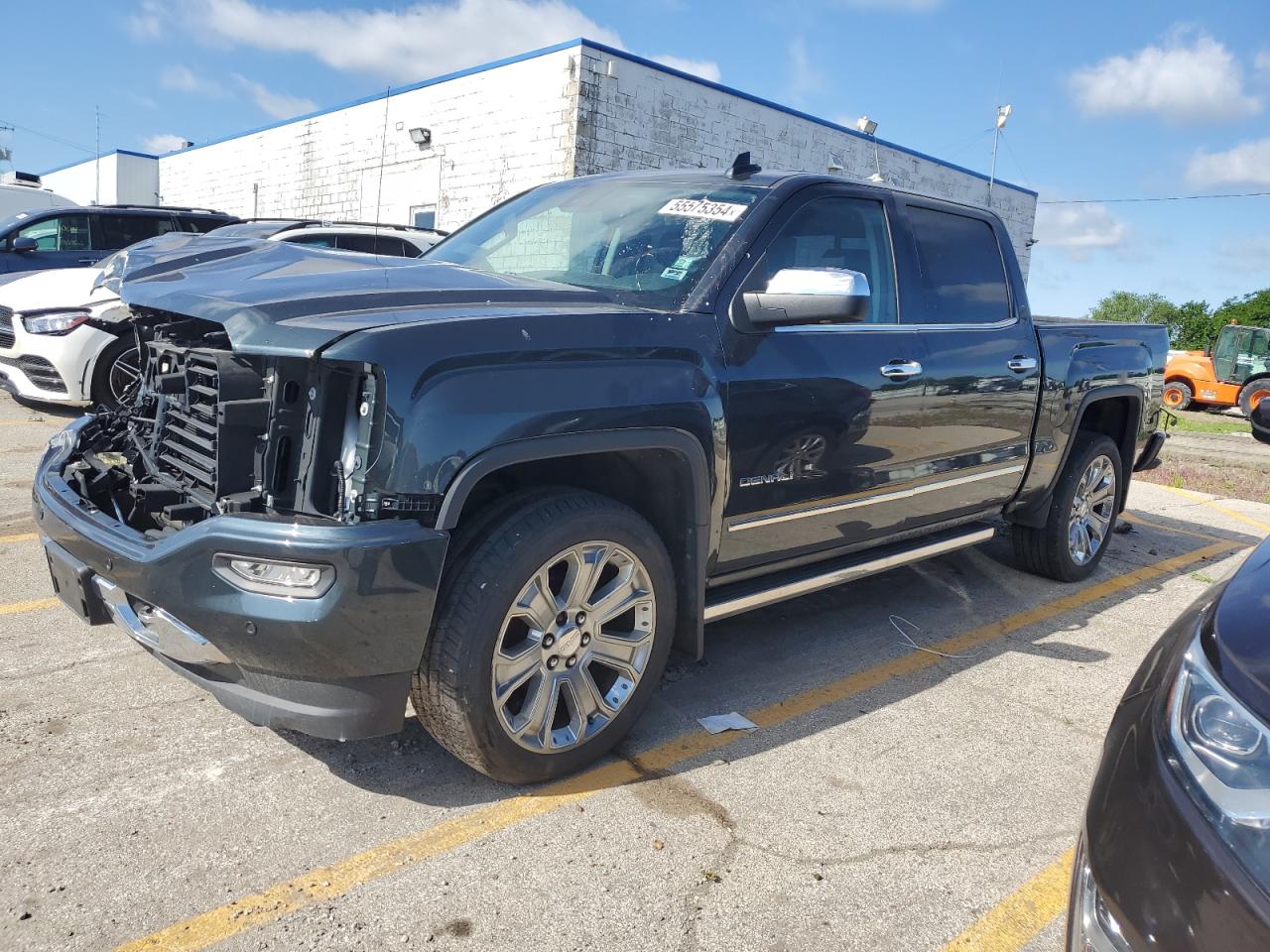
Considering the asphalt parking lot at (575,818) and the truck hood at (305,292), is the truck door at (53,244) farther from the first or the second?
the truck hood at (305,292)

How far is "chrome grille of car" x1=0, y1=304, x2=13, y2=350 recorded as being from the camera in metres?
7.79

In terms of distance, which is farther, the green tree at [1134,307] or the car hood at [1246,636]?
the green tree at [1134,307]

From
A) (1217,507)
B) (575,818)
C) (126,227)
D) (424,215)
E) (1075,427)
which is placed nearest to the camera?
(575,818)

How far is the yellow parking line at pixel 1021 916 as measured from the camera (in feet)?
7.86

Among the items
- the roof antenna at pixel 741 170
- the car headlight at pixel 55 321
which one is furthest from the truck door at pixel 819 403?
the car headlight at pixel 55 321

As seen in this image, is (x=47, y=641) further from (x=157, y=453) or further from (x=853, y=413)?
(x=853, y=413)

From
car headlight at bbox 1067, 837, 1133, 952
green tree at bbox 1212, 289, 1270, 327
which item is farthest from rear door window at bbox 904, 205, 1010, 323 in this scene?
green tree at bbox 1212, 289, 1270, 327

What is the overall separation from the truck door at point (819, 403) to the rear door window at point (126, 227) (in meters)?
8.89

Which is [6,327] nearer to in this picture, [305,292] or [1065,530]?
[305,292]

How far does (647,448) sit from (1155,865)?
1752mm

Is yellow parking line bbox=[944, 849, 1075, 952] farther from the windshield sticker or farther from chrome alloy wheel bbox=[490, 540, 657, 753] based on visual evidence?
the windshield sticker

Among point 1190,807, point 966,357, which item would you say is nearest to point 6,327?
point 966,357

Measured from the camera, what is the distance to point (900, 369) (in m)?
3.81

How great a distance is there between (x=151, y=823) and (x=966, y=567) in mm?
4645
